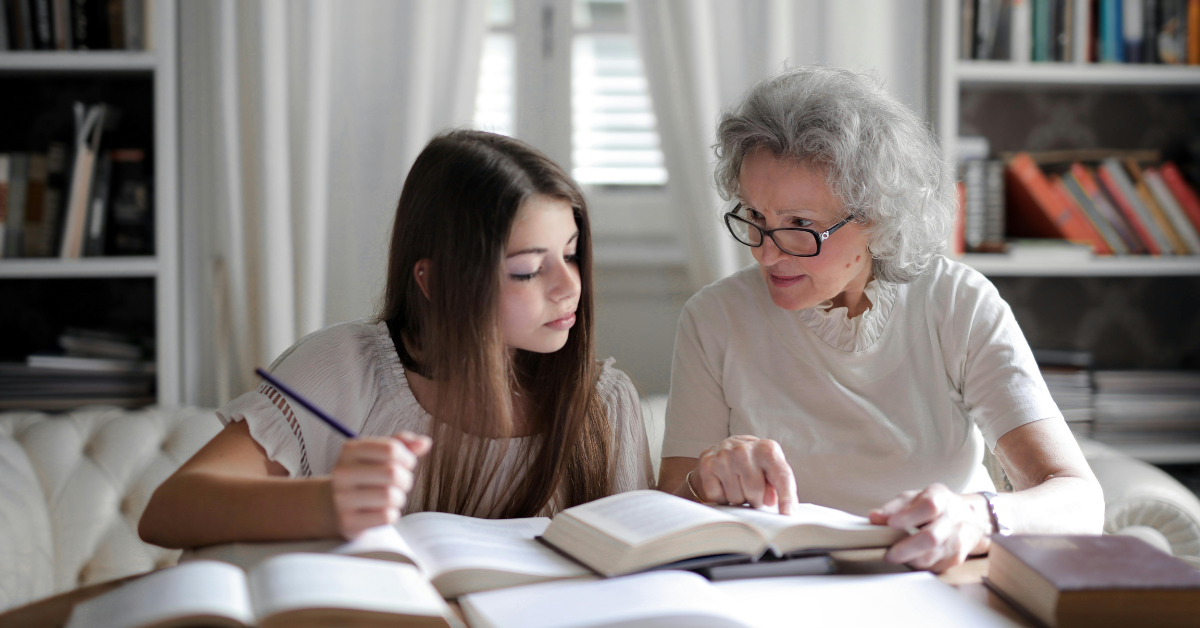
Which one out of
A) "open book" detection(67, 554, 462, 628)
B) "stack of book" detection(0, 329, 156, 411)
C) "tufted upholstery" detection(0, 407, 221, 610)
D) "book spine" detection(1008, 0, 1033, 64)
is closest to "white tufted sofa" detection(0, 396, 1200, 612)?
"tufted upholstery" detection(0, 407, 221, 610)

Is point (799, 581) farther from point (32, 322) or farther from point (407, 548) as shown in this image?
point (32, 322)

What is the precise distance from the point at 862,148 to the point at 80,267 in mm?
1615

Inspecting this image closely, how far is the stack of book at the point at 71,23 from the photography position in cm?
185

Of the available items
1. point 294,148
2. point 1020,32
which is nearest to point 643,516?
point 294,148

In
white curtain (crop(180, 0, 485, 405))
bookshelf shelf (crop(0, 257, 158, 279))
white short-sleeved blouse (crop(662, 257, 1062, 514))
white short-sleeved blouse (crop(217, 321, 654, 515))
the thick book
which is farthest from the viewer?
white curtain (crop(180, 0, 485, 405))

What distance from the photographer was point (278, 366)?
44.3 inches

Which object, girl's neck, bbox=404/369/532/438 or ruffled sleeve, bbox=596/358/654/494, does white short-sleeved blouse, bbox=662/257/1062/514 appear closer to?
ruffled sleeve, bbox=596/358/654/494

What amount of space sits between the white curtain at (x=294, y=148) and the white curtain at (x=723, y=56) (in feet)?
1.47

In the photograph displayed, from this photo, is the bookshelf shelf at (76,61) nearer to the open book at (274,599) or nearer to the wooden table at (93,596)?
the wooden table at (93,596)

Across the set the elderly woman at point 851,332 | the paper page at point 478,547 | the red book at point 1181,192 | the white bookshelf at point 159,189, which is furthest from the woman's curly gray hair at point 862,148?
the white bookshelf at point 159,189

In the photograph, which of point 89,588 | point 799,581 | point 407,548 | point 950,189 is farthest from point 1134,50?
point 89,588

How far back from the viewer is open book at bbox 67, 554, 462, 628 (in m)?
0.53

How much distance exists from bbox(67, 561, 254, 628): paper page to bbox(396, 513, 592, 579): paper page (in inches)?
6.6

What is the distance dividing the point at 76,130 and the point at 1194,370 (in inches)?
109
